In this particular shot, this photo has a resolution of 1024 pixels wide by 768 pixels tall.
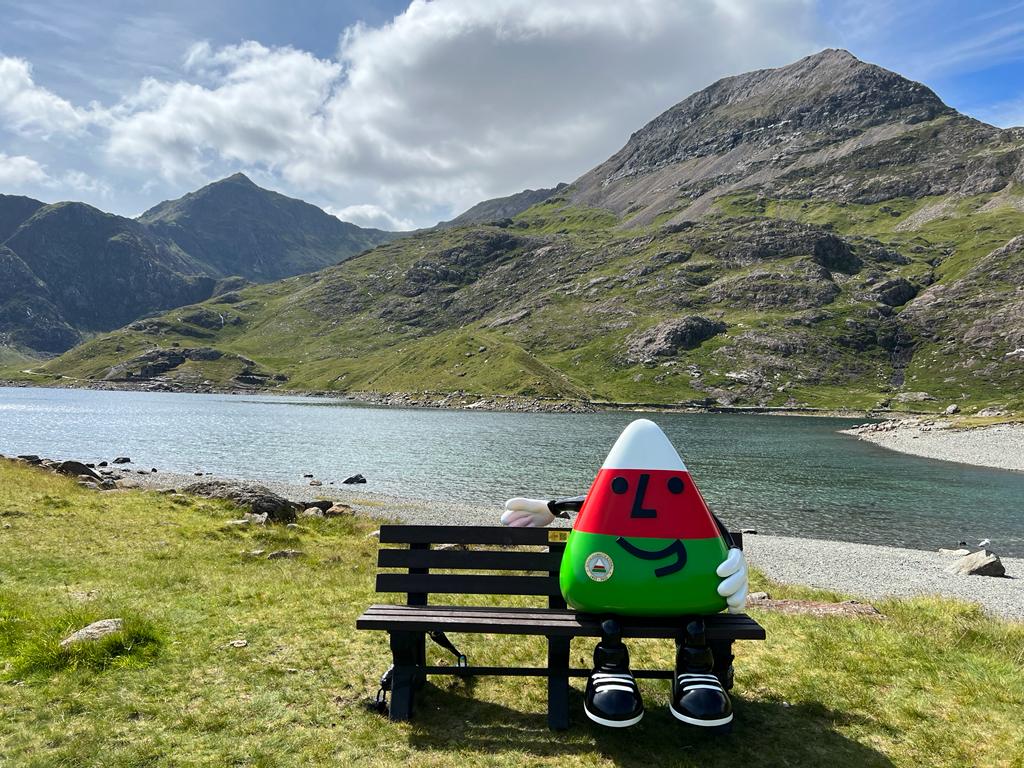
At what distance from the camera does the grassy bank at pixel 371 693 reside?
653cm

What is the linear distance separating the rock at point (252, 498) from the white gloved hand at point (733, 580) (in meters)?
23.4

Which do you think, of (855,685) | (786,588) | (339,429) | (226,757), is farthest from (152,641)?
(339,429)

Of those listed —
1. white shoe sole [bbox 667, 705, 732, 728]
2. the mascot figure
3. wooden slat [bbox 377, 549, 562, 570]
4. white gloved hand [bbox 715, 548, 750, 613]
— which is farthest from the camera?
wooden slat [bbox 377, 549, 562, 570]

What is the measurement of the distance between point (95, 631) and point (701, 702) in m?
8.89

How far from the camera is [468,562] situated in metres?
8.23

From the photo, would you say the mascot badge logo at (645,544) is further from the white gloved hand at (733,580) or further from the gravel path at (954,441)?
the gravel path at (954,441)

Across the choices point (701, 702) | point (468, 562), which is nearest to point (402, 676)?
point (468, 562)

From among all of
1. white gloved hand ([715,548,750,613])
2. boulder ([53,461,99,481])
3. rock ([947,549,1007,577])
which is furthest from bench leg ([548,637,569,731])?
boulder ([53,461,99,481])

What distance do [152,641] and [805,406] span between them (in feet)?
645

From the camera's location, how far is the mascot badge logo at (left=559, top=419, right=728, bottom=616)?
269 inches

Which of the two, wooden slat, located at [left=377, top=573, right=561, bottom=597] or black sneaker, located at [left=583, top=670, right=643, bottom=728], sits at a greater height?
wooden slat, located at [left=377, top=573, right=561, bottom=597]

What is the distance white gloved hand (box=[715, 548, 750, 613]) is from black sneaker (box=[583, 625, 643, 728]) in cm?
138

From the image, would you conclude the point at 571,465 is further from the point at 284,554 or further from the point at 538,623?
the point at 538,623

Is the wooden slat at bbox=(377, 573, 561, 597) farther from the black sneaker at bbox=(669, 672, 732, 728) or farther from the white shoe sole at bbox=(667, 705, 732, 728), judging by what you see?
the white shoe sole at bbox=(667, 705, 732, 728)
